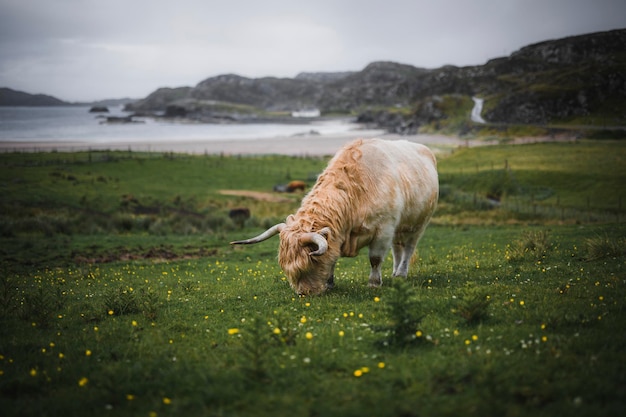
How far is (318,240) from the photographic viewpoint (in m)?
9.20

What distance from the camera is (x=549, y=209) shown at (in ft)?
109

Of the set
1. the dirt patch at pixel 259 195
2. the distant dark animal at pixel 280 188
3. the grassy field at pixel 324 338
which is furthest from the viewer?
the distant dark animal at pixel 280 188

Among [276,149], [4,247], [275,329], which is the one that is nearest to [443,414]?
[275,329]

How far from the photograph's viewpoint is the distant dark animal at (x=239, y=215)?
34188 mm

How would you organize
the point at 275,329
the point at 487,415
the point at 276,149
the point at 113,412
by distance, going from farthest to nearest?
the point at 276,149 → the point at 275,329 → the point at 113,412 → the point at 487,415

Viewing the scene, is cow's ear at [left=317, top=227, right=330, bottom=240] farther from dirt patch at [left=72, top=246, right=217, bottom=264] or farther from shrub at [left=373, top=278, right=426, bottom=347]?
dirt patch at [left=72, top=246, right=217, bottom=264]

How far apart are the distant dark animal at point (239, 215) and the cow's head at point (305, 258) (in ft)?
79.6

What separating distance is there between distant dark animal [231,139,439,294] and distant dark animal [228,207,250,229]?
23.7 m

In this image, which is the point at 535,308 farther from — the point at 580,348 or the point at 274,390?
the point at 274,390

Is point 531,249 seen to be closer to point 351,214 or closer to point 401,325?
point 351,214

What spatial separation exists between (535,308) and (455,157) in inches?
2224

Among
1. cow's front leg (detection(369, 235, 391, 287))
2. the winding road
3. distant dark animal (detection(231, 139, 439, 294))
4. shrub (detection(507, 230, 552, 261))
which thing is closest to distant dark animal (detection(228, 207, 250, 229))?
shrub (detection(507, 230, 552, 261))

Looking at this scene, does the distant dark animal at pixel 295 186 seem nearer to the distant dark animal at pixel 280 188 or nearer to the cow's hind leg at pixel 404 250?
the distant dark animal at pixel 280 188

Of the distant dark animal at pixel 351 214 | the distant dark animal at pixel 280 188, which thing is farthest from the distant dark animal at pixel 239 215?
the distant dark animal at pixel 351 214
